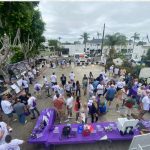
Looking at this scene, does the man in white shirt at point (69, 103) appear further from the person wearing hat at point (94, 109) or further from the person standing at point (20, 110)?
the person standing at point (20, 110)

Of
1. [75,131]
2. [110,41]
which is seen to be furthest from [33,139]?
[110,41]

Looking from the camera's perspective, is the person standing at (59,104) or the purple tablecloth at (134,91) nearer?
the person standing at (59,104)

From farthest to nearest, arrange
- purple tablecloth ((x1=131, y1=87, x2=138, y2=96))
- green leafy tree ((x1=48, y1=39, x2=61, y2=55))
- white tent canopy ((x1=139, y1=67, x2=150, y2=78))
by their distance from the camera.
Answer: green leafy tree ((x1=48, y1=39, x2=61, y2=55)) → white tent canopy ((x1=139, y1=67, x2=150, y2=78)) → purple tablecloth ((x1=131, y1=87, x2=138, y2=96))

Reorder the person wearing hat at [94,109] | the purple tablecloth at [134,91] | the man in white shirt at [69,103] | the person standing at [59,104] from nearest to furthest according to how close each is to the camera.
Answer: the person wearing hat at [94,109]
the person standing at [59,104]
the man in white shirt at [69,103]
the purple tablecloth at [134,91]

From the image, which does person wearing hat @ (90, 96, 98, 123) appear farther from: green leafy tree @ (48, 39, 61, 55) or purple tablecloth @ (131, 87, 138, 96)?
green leafy tree @ (48, 39, 61, 55)

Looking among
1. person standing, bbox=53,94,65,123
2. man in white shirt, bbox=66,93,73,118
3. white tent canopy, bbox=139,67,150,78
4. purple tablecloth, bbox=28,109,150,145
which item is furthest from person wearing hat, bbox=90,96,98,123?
white tent canopy, bbox=139,67,150,78

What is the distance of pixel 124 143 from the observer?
8328mm

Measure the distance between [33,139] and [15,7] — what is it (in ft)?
54.6

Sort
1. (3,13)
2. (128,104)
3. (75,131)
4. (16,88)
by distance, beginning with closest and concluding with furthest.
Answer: (75,131)
(128,104)
(16,88)
(3,13)

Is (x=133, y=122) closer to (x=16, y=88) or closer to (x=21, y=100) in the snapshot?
(x=21, y=100)

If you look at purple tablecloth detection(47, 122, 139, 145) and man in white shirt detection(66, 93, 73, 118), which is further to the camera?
man in white shirt detection(66, 93, 73, 118)

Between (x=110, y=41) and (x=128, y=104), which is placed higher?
(x=110, y=41)

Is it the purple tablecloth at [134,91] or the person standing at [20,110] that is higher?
the purple tablecloth at [134,91]

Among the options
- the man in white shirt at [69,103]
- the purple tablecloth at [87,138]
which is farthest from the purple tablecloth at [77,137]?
the man in white shirt at [69,103]
